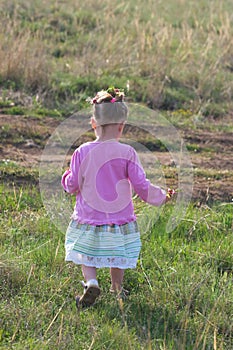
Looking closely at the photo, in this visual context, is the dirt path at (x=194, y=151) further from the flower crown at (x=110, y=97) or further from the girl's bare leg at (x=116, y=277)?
the flower crown at (x=110, y=97)

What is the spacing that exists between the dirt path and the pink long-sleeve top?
6.34 feet

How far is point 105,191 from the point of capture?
4.23 m

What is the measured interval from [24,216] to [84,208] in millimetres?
1297

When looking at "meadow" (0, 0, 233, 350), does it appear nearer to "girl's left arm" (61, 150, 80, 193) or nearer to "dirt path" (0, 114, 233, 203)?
"dirt path" (0, 114, 233, 203)

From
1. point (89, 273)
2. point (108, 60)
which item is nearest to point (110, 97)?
point (89, 273)

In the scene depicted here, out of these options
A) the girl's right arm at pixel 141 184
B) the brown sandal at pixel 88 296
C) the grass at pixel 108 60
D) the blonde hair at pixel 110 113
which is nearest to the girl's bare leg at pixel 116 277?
the brown sandal at pixel 88 296

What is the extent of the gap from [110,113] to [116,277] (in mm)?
1005

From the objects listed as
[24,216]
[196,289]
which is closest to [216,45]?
[24,216]

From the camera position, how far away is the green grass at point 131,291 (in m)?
3.80

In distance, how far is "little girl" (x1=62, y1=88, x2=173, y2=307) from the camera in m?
4.21

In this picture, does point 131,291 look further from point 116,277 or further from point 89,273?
point 89,273

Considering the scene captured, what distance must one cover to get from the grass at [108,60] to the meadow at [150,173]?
0.07ft

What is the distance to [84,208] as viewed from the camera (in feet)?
14.0

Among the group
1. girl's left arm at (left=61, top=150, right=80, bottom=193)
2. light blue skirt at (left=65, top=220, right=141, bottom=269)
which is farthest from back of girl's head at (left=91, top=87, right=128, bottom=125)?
light blue skirt at (left=65, top=220, right=141, bottom=269)
